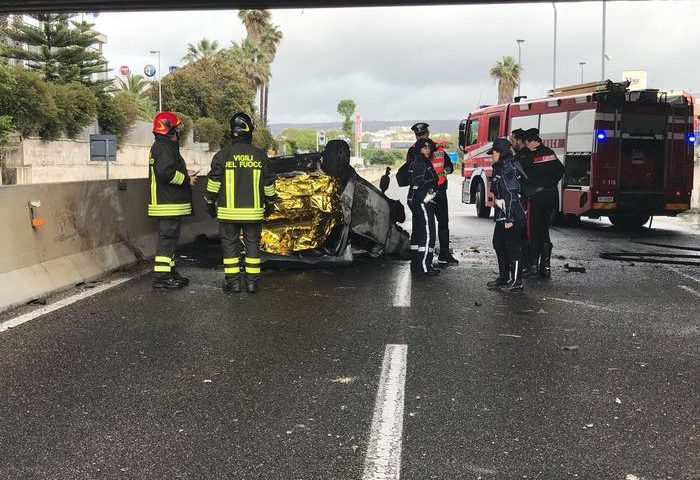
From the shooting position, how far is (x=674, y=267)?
33.9 ft

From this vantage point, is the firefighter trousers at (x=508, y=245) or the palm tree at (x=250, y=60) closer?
the firefighter trousers at (x=508, y=245)

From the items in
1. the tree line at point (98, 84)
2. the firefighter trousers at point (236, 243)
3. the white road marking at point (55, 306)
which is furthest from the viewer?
the tree line at point (98, 84)

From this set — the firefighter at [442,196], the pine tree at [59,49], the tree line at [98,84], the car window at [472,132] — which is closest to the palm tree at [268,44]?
the tree line at [98,84]

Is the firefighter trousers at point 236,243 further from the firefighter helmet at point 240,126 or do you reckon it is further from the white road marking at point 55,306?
the white road marking at point 55,306

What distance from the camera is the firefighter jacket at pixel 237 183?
25.5ft

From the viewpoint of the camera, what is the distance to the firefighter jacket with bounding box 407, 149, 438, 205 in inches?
366

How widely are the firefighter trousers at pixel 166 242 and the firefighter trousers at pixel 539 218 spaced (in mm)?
4563

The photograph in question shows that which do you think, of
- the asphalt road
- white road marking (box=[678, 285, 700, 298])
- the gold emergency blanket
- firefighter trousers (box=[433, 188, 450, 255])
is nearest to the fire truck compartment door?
firefighter trousers (box=[433, 188, 450, 255])

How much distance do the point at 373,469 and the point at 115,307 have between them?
14.4 ft

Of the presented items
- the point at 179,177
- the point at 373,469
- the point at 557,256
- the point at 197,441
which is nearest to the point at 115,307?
the point at 179,177

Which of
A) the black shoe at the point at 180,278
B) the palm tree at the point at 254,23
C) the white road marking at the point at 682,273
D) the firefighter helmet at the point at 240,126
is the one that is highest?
the palm tree at the point at 254,23

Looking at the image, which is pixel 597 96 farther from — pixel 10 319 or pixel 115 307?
pixel 10 319

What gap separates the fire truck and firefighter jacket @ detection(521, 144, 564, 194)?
5.76 metres

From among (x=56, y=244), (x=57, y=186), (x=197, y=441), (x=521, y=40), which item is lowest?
(x=197, y=441)
